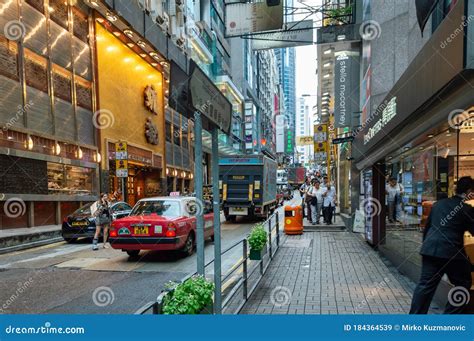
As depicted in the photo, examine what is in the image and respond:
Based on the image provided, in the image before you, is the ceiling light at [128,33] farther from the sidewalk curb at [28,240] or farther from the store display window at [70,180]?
the sidewalk curb at [28,240]

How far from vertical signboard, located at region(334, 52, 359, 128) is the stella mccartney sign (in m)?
8.08

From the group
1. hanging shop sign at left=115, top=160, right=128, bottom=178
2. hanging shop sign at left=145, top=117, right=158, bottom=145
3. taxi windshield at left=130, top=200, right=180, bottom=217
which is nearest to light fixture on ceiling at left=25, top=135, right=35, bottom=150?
hanging shop sign at left=115, top=160, right=128, bottom=178

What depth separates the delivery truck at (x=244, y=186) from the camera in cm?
1727

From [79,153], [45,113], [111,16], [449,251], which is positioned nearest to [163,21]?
[111,16]

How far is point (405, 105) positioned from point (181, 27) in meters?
28.9

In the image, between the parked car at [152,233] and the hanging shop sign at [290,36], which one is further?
the hanging shop sign at [290,36]

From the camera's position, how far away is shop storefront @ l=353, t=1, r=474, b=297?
3496mm

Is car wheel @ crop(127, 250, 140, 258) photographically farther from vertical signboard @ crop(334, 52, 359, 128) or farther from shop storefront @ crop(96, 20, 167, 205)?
vertical signboard @ crop(334, 52, 359, 128)

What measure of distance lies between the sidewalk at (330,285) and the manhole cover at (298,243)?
493 millimetres

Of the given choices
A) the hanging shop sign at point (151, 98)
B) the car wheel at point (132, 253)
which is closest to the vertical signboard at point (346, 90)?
the car wheel at point (132, 253)

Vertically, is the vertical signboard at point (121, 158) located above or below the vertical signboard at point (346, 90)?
below

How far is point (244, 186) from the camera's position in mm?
17422

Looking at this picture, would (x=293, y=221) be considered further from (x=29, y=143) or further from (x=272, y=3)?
(x=29, y=143)

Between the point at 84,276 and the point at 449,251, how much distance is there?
6.51m
